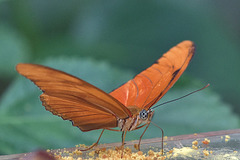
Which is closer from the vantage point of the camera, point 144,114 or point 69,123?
point 144,114

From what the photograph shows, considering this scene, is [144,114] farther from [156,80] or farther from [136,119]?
[156,80]

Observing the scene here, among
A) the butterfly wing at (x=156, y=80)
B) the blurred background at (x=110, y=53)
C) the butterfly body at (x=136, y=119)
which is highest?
the blurred background at (x=110, y=53)

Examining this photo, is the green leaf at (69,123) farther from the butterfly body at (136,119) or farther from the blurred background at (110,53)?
the butterfly body at (136,119)

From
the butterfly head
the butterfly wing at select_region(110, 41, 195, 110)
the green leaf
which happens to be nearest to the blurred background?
the green leaf

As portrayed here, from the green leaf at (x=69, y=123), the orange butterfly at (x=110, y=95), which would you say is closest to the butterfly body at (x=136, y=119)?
the orange butterfly at (x=110, y=95)

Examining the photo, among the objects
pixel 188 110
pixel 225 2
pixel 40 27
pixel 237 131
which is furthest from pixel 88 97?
pixel 225 2

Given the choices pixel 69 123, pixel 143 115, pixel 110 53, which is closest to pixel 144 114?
pixel 143 115
